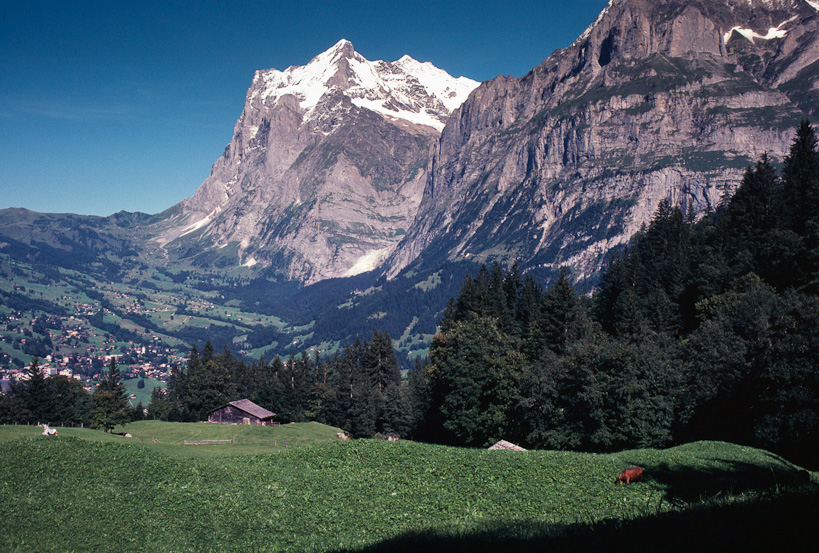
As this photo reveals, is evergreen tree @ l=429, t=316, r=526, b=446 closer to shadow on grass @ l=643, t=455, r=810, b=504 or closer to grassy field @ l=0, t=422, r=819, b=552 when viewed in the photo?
Answer: grassy field @ l=0, t=422, r=819, b=552

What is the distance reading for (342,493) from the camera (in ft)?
96.2

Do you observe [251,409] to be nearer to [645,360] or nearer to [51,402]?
[51,402]

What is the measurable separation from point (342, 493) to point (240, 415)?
2812 inches

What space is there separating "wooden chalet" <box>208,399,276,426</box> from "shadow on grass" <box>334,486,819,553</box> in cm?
8020

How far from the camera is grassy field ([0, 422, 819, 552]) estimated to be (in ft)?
73.6

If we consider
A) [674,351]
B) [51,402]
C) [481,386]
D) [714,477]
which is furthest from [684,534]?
[51,402]

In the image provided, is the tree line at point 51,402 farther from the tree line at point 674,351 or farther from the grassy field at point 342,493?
the grassy field at point 342,493

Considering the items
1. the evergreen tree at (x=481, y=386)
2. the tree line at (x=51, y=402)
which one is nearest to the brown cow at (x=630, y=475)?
the evergreen tree at (x=481, y=386)

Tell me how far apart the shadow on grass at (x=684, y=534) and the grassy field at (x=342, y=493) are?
0.28 metres

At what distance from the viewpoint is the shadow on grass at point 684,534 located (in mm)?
11719

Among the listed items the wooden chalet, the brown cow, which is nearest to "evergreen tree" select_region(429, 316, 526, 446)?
the brown cow

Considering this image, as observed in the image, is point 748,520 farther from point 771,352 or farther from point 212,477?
point 771,352

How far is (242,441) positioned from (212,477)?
4148 cm

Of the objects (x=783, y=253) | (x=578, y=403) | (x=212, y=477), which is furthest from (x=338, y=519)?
(x=783, y=253)
